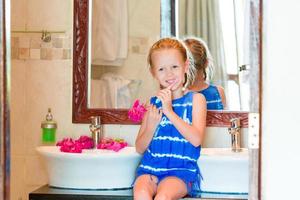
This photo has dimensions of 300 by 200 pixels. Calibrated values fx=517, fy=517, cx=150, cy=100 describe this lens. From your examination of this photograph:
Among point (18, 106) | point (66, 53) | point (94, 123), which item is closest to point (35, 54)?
point (66, 53)

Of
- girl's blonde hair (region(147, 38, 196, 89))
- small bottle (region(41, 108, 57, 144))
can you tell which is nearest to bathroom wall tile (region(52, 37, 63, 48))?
small bottle (region(41, 108, 57, 144))

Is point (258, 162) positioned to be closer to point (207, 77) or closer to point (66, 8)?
point (207, 77)

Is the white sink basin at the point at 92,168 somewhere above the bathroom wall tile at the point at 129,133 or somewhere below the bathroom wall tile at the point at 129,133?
below

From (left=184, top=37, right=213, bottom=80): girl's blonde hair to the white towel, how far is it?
325 mm

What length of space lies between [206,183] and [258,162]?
754 mm

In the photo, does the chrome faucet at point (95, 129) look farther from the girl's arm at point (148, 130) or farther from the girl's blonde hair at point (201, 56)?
the girl's blonde hair at point (201, 56)

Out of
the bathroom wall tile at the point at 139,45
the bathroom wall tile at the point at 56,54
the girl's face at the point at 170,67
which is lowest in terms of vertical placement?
the girl's face at the point at 170,67

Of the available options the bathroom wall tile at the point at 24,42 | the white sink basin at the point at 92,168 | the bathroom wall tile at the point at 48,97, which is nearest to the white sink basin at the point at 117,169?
the white sink basin at the point at 92,168

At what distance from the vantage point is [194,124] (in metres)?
2.23

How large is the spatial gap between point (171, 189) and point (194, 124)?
33 cm

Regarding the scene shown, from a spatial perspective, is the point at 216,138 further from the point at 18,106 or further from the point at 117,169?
the point at 18,106

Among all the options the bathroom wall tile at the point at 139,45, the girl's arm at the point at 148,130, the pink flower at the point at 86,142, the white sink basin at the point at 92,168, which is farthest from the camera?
the bathroom wall tile at the point at 139,45

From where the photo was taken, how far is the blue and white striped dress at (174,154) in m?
2.15

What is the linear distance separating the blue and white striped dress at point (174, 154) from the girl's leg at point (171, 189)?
4cm
